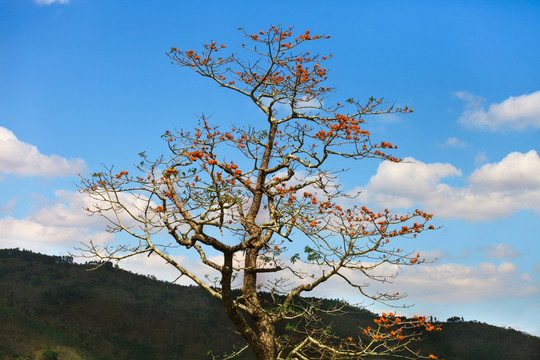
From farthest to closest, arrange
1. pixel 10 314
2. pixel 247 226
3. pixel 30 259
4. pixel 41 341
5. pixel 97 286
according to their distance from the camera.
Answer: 1. pixel 30 259
2. pixel 97 286
3. pixel 10 314
4. pixel 41 341
5. pixel 247 226

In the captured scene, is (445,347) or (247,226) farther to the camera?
(445,347)

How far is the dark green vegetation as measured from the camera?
20.8 metres

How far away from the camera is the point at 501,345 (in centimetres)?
2266

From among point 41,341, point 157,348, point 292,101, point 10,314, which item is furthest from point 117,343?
point 292,101

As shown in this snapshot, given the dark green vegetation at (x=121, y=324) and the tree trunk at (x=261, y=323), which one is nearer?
the tree trunk at (x=261, y=323)

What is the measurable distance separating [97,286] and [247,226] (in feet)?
65.2

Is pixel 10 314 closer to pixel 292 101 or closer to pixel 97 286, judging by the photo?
pixel 97 286

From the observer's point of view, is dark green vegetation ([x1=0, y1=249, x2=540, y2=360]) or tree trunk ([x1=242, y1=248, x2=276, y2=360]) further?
dark green vegetation ([x1=0, y1=249, x2=540, y2=360])

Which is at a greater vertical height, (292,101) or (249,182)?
(292,101)

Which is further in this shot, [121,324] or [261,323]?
[121,324]

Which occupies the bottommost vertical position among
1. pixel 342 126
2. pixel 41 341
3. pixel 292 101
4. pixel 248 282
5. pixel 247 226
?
pixel 41 341

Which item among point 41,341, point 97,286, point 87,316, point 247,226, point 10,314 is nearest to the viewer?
point 247,226

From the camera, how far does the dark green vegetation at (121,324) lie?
20.8 meters

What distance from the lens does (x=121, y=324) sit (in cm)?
2342
